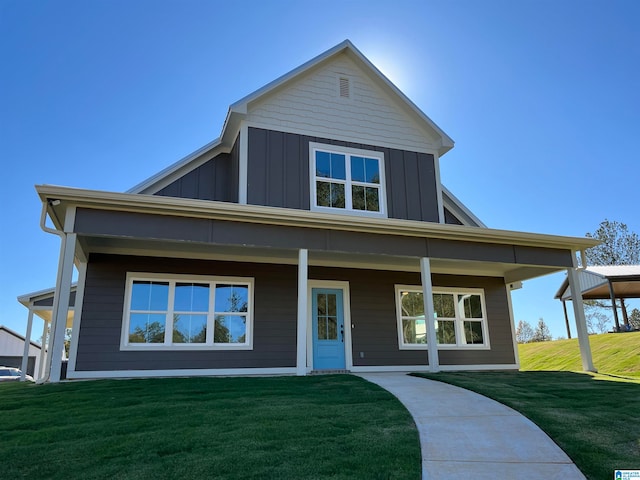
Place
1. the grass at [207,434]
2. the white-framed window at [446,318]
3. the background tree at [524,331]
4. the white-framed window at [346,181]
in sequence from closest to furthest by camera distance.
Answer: the grass at [207,434], the white-framed window at [346,181], the white-framed window at [446,318], the background tree at [524,331]

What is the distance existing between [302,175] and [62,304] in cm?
544

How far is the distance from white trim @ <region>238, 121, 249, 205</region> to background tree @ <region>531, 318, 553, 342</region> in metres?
37.0

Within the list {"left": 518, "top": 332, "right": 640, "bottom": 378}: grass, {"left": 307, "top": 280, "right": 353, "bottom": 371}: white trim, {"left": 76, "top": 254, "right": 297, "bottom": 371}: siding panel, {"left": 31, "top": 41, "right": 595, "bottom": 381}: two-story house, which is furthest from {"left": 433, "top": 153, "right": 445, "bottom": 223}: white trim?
{"left": 518, "top": 332, "right": 640, "bottom": 378}: grass

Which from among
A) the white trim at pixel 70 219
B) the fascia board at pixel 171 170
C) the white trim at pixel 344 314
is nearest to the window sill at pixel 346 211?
the white trim at pixel 344 314

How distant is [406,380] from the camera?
26.2ft

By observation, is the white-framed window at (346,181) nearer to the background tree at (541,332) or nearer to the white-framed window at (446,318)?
the white-framed window at (446,318)

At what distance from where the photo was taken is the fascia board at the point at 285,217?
24.5 ft

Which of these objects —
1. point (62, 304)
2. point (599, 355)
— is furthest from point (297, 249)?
point (599, 355)

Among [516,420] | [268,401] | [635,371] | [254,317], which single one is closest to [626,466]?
[516,420]

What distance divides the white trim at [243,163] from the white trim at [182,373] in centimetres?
347

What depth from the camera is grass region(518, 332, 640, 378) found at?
1391 centimetres

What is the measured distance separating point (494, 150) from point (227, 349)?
591 inches

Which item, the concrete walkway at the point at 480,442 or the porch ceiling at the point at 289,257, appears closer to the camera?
the concrete walkway at the point at 480,442

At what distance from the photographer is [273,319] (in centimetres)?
1030
